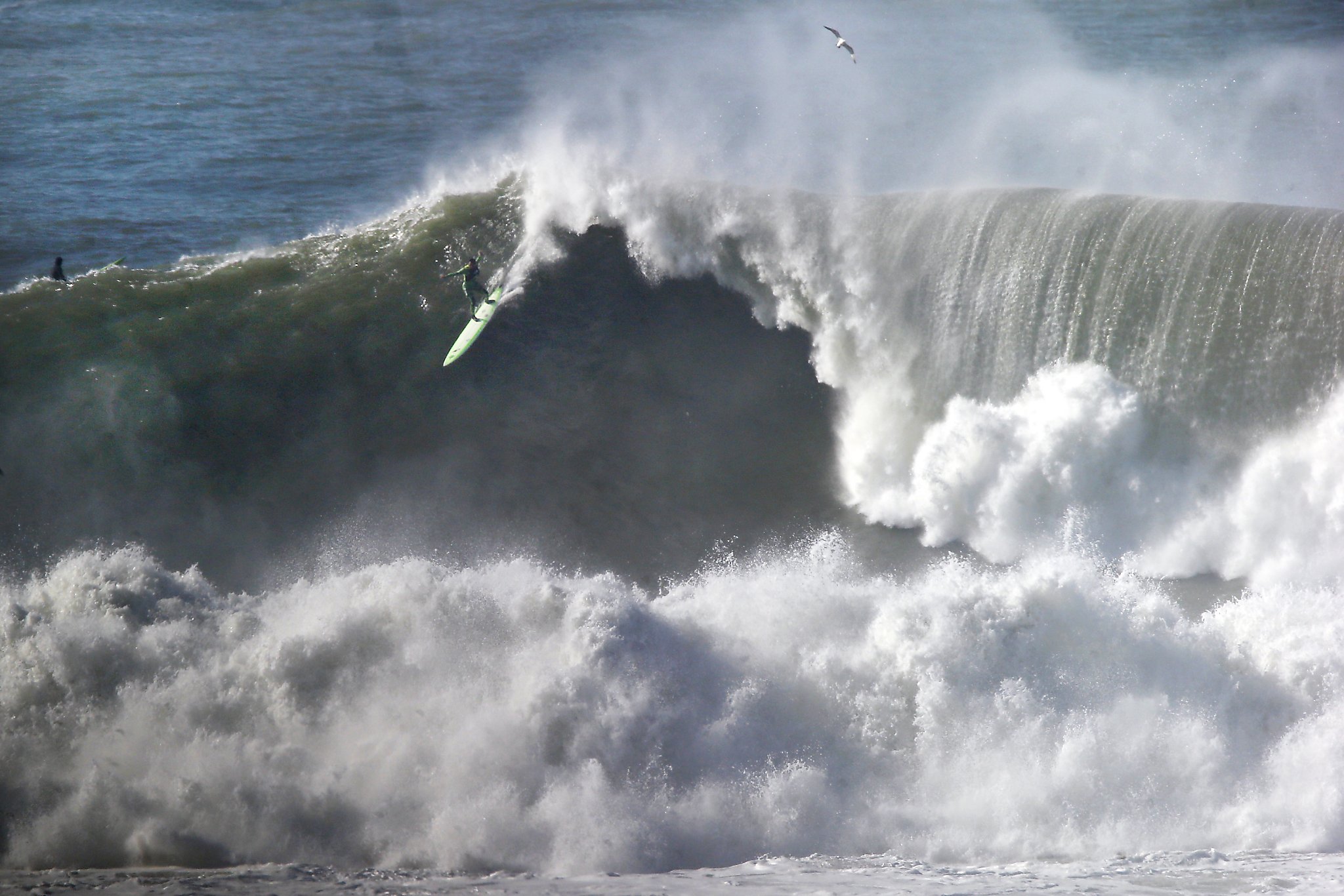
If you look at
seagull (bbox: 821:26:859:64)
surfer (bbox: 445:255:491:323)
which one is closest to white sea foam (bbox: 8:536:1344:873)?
surfer (bbox: 445:255:491:323)

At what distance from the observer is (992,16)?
26453 mm

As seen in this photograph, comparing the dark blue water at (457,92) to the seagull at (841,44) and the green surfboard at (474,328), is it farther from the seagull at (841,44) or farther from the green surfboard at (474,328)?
the green surfboard at (474,328)

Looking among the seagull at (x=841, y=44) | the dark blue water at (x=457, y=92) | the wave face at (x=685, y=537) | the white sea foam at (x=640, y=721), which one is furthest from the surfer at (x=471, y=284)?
the seagull at (x=841, y=44)

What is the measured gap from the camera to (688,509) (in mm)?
11391

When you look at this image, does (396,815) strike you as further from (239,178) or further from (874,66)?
(874,66)

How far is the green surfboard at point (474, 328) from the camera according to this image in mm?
12414

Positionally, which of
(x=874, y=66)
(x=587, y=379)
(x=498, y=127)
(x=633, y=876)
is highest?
(x=874, y=66)

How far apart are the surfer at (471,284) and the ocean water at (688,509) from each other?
34 cm

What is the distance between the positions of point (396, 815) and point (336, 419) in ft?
17.0

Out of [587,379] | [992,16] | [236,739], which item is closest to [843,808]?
[236,739]

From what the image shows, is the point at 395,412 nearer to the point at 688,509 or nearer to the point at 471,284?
the point at 471,284

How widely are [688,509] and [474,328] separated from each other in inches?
138

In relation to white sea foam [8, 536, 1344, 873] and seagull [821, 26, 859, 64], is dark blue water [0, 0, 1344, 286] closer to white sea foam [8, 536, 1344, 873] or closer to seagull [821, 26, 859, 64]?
seagull [821, 26, 859, 64]

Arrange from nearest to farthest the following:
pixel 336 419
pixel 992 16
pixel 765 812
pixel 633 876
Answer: pixel 633 876 → pixel 765 812 → pixel 336 419 → pixel 992 16
